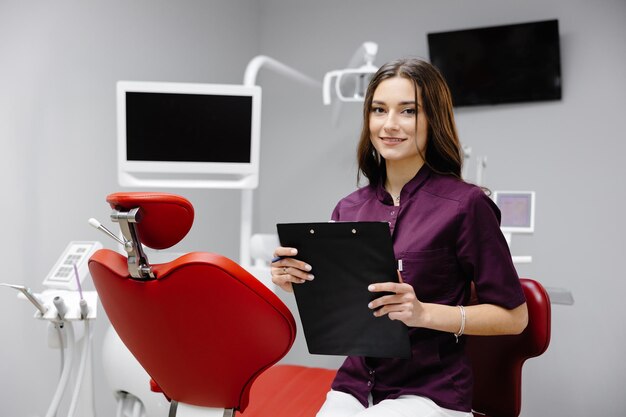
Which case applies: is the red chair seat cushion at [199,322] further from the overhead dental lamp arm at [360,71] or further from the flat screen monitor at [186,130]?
the overhead dental lamp arm at [360,71]

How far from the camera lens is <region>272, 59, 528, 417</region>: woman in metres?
1.25

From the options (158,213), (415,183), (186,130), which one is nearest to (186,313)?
(158,213)

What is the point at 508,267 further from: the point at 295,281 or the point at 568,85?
the point at 568,85

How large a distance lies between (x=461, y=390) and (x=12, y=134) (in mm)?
1994

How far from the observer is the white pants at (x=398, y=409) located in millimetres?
1233

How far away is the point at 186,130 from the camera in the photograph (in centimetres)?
238

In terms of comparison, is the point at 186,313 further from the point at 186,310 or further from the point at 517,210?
the point at 517,210

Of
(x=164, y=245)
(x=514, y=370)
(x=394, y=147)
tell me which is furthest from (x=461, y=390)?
(x=164, y=245)

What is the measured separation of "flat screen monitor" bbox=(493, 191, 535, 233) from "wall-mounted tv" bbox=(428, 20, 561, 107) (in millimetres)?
985

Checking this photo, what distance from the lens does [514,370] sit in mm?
1506

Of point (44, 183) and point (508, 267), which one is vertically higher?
point (44, 183)

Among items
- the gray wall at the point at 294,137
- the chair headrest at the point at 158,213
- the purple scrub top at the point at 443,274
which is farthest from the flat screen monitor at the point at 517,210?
the chair headrest at the point at 158,213

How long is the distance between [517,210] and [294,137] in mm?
1849

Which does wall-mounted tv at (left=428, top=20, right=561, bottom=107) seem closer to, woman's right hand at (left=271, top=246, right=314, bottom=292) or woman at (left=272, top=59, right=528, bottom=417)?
woman at (left=272, top=59, right=528, bottom=417)
